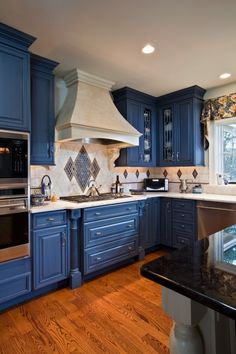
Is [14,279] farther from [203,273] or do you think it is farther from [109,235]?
[203,273]

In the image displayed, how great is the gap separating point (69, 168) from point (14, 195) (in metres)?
1.14

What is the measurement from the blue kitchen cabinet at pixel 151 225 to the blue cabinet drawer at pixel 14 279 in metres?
1.64

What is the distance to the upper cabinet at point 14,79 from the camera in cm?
208

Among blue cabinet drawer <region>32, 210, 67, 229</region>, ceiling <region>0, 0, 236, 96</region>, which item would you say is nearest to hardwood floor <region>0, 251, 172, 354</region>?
blue cabinet drawer <region>32, 210, 67, 229</region>

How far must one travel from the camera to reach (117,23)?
1987 mm

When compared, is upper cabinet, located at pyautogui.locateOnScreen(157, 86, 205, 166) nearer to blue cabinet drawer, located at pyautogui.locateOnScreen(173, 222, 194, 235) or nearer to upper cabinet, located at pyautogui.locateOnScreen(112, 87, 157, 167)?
upper cabinet, located at pyautogui.locateOnScreen(112, 87, 157, 167)

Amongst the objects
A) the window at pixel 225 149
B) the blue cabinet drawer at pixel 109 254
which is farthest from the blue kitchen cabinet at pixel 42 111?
the window at pixel 225 149

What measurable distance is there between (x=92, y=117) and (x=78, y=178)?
2.97ft

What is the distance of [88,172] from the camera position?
11.1ft

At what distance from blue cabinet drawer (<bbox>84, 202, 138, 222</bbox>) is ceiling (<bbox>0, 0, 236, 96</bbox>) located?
1.71 metres

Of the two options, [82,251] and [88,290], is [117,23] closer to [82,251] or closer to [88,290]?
[82,251]

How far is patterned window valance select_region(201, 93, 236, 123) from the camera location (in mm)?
3342

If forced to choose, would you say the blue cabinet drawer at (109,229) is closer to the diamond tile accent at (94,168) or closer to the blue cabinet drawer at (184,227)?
the blue cabinet drawer at (184,227)

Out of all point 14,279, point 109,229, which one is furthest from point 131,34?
point 14,279
